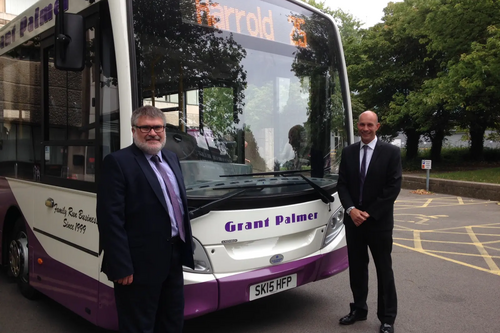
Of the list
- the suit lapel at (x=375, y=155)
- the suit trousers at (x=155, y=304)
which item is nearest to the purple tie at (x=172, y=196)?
the suit trousers at (x=155, y=304)

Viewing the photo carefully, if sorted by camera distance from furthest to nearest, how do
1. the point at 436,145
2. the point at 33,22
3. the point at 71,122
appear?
the point at 436,145, the point at 33,22, the point at 71,122

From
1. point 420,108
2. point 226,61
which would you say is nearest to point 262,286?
point 226,61

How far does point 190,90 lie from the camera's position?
138 inches

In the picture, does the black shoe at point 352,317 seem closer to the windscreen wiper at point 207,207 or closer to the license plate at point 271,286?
the license plate at point 271,286

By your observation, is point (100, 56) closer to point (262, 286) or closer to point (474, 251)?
point (262, 286)

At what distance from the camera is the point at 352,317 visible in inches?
165

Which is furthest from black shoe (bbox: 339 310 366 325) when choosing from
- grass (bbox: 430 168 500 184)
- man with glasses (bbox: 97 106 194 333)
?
grass (bbox: 430 168 500 184)

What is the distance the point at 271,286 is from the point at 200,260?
0.71 m

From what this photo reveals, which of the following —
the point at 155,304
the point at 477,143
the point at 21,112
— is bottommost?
the point at 155,304

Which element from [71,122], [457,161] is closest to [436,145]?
[457,161]

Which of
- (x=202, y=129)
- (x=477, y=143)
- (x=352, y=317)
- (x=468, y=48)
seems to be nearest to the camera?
(x=202, y=129)

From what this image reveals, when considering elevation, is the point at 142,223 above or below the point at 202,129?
below

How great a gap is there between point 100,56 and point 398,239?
6.39 meters

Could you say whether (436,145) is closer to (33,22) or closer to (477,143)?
(477,143)
